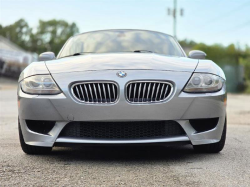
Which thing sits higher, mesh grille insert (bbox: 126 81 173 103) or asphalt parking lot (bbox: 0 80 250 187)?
mesh grille insert (bbox: 126 81 173 103)

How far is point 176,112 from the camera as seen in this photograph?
3811mm

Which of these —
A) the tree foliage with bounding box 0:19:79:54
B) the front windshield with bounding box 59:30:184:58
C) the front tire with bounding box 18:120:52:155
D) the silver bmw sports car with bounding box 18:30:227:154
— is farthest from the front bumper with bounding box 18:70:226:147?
the tree foliage with bounding box 0:19:79:54

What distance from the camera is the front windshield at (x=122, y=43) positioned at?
5.29m

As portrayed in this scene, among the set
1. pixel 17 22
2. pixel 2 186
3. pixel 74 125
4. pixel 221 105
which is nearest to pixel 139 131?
pixel 74 125

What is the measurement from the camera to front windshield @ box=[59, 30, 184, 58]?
5285mm

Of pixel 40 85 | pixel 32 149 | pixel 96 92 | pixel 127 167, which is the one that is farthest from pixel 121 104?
pixel 32 149

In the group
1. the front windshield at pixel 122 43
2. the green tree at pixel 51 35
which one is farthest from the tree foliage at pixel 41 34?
the front windshield at pixel 122 43

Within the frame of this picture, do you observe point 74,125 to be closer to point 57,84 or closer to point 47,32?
point 57,84

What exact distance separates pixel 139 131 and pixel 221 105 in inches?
32.3

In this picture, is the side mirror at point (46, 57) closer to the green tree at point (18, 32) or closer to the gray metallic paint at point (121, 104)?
the gray metallic paint at point (121, 104)

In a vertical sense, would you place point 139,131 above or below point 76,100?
below

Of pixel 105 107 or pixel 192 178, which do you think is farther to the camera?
pixel 105 107

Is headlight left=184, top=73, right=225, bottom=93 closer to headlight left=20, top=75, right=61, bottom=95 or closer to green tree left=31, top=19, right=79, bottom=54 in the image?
headlight left=20, top=75, right=61, bottom=95

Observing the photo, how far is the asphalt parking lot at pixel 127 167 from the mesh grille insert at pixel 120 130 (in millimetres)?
239
